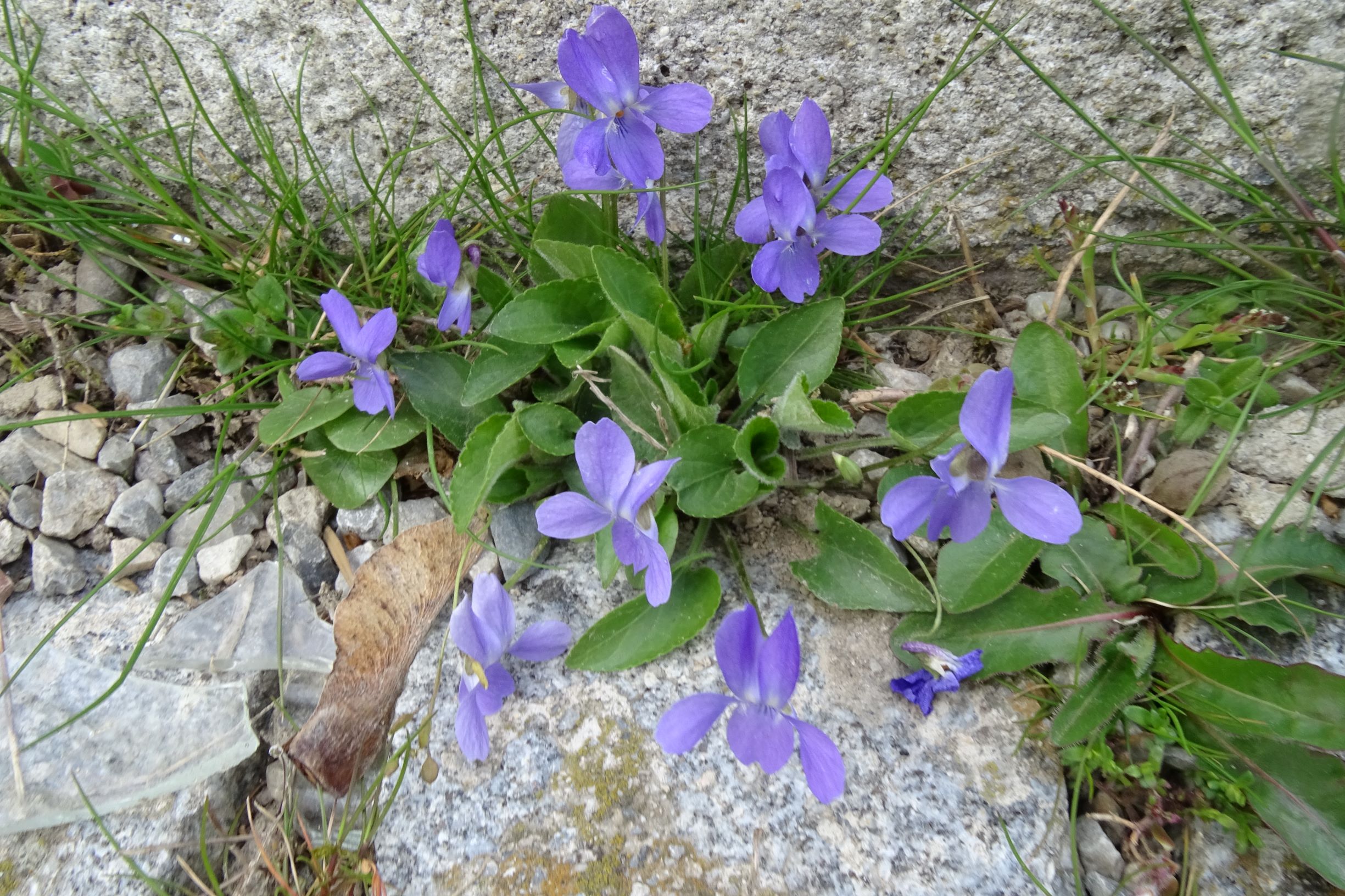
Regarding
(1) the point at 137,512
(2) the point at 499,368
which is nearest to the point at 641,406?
(2) the point at 499,368

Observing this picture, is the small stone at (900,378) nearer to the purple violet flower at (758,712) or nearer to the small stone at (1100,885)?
the purple violet flower at (758,712)

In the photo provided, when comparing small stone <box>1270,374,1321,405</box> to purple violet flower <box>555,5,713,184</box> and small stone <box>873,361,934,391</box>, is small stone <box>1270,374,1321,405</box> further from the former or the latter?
purple violet flower <box>555,5,713,184</box>

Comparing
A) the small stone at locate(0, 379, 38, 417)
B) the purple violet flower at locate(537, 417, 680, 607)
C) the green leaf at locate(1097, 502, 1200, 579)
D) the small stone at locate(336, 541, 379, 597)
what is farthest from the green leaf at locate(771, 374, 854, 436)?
the small stone at locate(0, 379, 38, 417)

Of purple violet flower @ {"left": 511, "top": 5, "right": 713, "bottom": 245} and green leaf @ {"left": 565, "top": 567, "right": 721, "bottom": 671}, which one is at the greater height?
purple violet flower @ {"left": 511, "top": 5, "right": 713, "bottom": 245}

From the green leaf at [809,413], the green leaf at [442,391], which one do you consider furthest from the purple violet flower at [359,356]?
the green leaf at [809,413]

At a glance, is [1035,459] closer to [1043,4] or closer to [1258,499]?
[1258,499]

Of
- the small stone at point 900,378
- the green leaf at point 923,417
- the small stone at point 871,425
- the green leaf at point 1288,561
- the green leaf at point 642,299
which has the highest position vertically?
the green leaf at point 642,299
